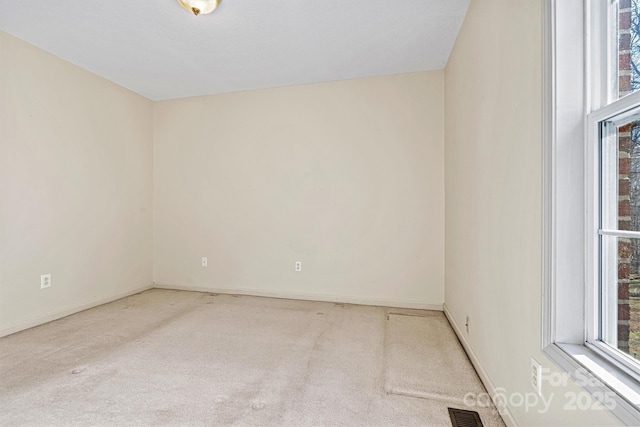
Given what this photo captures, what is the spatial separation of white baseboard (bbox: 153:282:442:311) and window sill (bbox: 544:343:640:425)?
7.01ft

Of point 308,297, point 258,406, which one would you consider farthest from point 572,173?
point 308,297

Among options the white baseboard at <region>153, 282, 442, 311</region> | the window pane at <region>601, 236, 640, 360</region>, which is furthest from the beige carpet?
the window pane at <region>601, 236, 640, 360</region>

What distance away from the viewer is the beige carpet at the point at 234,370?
4.77 ft

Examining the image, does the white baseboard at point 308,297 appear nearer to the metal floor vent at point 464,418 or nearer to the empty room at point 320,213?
the empty room at point 320,213

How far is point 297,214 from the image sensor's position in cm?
343

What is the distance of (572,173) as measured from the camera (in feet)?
3.28

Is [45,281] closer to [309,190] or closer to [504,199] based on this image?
[309,190]

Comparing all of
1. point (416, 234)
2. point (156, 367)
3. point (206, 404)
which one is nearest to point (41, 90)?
point (156, 367)

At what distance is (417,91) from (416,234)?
5.26ft

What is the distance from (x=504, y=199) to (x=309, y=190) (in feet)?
7.38

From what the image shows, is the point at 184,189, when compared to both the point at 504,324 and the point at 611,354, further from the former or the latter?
the point at 611,354

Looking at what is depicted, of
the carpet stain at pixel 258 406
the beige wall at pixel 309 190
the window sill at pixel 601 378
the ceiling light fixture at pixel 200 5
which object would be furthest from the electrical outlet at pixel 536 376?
the ceiling light fixture at pixel 200 5

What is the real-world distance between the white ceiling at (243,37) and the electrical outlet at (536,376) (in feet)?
7.74

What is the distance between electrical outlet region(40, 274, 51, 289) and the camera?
2655 mm
